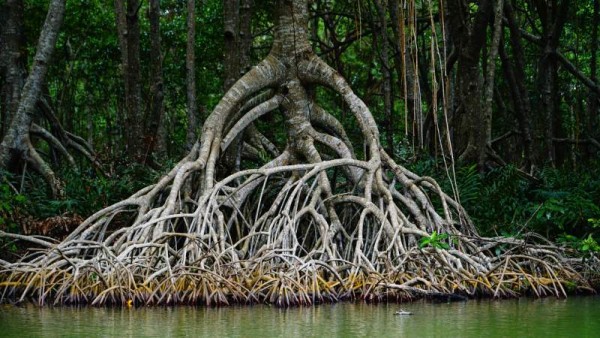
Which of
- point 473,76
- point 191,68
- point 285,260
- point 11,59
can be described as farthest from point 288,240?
point 191,68

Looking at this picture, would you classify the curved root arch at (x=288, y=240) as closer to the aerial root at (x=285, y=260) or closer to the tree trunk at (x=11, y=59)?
the aerial root at (x=285, y=260)

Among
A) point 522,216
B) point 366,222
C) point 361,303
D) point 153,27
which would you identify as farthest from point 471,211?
point 153,27

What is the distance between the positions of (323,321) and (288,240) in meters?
2.14

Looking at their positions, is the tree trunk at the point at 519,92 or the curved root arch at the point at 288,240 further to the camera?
the tree trunk at the point at 519,92

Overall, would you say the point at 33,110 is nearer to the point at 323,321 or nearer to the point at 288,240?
the point at 288,240

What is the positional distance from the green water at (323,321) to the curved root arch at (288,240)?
342mm

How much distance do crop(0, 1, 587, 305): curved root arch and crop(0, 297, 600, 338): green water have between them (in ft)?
1.12

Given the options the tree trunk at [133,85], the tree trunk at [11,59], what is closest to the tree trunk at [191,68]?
the tree trunk at [133,85]

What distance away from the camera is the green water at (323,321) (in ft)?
20.7

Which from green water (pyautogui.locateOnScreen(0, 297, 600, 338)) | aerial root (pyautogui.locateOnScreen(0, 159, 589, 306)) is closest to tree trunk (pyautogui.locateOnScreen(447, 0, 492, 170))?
aerial root (pyautogui.locateOnScreen(0, 159, 589, 306))

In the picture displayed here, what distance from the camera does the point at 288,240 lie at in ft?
29.6

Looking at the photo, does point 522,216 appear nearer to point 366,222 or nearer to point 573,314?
point 366,222

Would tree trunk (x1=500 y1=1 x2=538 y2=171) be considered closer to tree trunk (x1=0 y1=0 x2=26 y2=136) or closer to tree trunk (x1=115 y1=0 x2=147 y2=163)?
tree trunk (x1=115 y1=0 x2=147 y2=163)

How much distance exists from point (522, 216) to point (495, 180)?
1156mm
